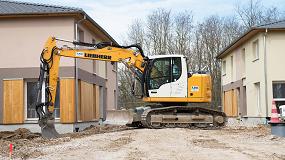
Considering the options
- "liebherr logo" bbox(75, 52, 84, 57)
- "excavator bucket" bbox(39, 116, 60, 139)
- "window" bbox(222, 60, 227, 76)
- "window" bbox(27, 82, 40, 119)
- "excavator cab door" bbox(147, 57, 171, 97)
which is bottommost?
"excavator bucket" bbox(39, 116, 60, 139)

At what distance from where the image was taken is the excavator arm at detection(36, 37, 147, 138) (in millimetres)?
16797

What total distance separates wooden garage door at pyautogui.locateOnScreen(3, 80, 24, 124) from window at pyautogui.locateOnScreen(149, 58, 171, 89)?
6.42m

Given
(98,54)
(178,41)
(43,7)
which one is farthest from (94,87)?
(178,41)

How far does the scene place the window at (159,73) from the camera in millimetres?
19188

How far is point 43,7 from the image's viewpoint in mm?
22875

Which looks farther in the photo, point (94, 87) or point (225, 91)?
point (225, 91)

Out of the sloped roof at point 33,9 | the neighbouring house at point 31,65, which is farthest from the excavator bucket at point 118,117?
the sloped roof at point 33,9

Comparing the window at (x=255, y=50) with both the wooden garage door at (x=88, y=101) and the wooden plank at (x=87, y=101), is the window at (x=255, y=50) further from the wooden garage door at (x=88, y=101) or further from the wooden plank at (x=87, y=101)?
the wooden plank at (x=87, y=101)

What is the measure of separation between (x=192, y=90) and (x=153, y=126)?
2.07 metres

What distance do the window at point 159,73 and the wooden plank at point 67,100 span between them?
4.31m

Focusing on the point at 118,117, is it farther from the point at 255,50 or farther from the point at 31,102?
the point at 255,50

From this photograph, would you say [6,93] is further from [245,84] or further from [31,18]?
[245,84]

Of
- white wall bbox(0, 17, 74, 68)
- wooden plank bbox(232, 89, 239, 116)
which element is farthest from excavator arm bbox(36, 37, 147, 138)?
wooden plank bbox(232, 89, 239, 116)

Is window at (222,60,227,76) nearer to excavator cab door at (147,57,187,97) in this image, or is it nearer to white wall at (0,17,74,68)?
white wall at (0,17,74,68)
